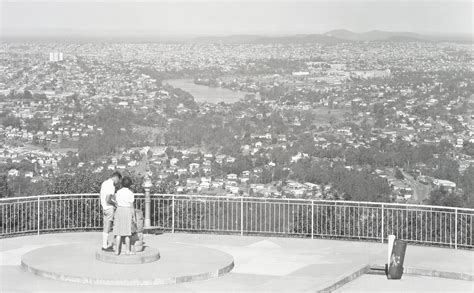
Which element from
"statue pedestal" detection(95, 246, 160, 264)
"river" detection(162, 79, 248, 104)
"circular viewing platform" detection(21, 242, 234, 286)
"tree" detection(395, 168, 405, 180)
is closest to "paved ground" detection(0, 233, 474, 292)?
"circular viewing platform" detection(21, 242, 234, 286)

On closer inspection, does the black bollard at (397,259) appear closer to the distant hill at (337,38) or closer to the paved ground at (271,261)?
the paved ground at (271,261)

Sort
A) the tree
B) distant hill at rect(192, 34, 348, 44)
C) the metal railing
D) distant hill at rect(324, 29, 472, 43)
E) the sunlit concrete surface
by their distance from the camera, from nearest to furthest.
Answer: the sunlit concrete surface → the metal railing → the tree → distant hill at rect(192, 34, 348, 44) → distant hill at rect(324, 29, 472, 43)

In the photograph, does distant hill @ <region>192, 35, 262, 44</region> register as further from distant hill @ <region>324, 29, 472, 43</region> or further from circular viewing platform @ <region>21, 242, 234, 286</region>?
circular viewing platform @ <region>21, 242, 234, 286</region>

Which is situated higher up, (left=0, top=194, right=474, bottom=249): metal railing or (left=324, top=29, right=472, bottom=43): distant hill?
(left=324, top=29, right=472, bottom=43): distant hill

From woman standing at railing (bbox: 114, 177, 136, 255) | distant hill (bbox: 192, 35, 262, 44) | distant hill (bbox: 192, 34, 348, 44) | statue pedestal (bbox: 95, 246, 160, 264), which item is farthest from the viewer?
distant hill (bbox: 192, 35, 262, 44)

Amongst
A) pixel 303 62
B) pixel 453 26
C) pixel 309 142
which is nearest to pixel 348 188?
pixel 309 142

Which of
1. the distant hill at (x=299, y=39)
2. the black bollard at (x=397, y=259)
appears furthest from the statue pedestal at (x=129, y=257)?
the distant hill at (x=299, y=39)
